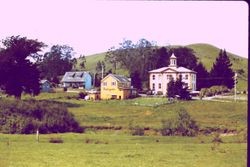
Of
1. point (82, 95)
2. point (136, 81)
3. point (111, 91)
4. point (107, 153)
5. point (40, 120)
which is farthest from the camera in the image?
point (136, 81)

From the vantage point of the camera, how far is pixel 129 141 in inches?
338

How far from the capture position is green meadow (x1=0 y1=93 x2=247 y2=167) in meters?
6.14

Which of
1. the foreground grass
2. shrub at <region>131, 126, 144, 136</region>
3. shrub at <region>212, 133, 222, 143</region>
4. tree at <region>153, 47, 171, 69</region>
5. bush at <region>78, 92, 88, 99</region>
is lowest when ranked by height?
the foreground grass

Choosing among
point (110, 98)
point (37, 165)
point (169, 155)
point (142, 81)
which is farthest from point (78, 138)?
point (37, 165)

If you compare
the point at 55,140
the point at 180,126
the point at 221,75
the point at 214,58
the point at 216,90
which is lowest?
the point at 55,140

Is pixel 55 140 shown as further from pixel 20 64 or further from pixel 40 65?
pixel 20 64

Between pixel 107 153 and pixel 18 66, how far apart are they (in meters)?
3.40

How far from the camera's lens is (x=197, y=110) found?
389 inches

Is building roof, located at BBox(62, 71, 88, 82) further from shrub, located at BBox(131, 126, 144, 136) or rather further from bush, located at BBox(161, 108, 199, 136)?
bush, located at BBox(161, 108, 199, 136)

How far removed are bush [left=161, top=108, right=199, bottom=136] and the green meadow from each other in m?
0.13

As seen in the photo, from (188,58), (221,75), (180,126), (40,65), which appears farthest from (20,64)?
(180,126)

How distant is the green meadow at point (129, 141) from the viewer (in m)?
6.14

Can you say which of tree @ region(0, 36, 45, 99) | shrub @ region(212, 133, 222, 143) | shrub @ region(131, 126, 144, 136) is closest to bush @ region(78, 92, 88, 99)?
shrub @ region(131, 126, 144, 136)

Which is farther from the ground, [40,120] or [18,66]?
[18,66]
